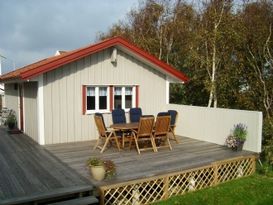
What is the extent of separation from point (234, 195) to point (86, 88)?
5.50m

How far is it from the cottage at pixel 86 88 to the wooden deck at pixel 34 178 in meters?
1.27

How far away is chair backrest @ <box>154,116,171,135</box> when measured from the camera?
842cm

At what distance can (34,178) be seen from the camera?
19.7ft

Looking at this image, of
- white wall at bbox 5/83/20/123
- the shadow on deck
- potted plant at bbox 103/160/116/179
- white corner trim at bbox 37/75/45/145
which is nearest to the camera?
potted plant at bbox 103/160/116/179

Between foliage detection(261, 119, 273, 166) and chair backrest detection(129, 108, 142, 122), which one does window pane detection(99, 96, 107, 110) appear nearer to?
chair backrest detection(129, 108, 142, 122)

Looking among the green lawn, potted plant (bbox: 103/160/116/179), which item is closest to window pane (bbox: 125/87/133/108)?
the green lawn

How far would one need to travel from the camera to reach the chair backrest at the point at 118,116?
9789 millimetres

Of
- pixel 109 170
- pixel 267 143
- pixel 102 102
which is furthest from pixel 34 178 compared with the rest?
pixel 267 143

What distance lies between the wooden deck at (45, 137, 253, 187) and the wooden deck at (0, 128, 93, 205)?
0.28m

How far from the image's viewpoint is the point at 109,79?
33.9 feet

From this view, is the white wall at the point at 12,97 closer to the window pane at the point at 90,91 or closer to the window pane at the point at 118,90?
the window pane at the point at 90,91

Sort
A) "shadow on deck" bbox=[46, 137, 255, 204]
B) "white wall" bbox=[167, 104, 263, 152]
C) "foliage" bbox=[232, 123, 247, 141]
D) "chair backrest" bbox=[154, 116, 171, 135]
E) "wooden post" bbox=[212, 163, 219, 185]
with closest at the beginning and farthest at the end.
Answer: "shadow on deck" bbox=[46, 137, 255, 204], "wooden post" bbox=[212, 163, 219, 185], "chair backrest" bbox=[154, 116, 171, 135], "white wall" bbox=[167, 104, 263, 152], "foliage" bbox=[232, 123, 247, 141]

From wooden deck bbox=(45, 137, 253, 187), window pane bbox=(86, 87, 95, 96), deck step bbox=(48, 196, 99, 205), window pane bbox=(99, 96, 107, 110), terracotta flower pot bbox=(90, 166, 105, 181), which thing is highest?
window pane bbox=(86, 87, 95, 96)

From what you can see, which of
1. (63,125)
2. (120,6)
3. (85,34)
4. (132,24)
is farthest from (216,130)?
(85,34)
